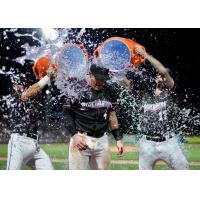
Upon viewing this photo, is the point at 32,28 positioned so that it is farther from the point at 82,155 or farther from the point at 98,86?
the point at 82,155

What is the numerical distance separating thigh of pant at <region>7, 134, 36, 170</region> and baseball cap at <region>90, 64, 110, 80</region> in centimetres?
100

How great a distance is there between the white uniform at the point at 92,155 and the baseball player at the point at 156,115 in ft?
1.23

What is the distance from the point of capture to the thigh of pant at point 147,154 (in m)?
4.52

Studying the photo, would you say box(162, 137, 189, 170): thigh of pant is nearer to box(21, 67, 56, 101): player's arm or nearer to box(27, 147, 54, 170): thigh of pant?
box(27, 147, 54, 170): thigh of pant

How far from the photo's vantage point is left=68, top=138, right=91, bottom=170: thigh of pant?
4.49m

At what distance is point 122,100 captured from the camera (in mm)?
4562

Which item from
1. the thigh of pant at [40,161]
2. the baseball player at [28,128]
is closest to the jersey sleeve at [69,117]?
the baseball player at [28,128]

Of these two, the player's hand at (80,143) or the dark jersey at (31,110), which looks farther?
the dark jersey at (31,110)

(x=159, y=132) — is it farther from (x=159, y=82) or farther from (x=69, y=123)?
(x=69, y=123)

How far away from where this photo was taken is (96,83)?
455cm

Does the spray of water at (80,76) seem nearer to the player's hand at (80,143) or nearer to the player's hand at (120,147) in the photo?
the player's hand at (120,147)

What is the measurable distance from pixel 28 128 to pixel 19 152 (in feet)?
0.89

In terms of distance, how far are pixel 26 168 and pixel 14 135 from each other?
37 centimetres
